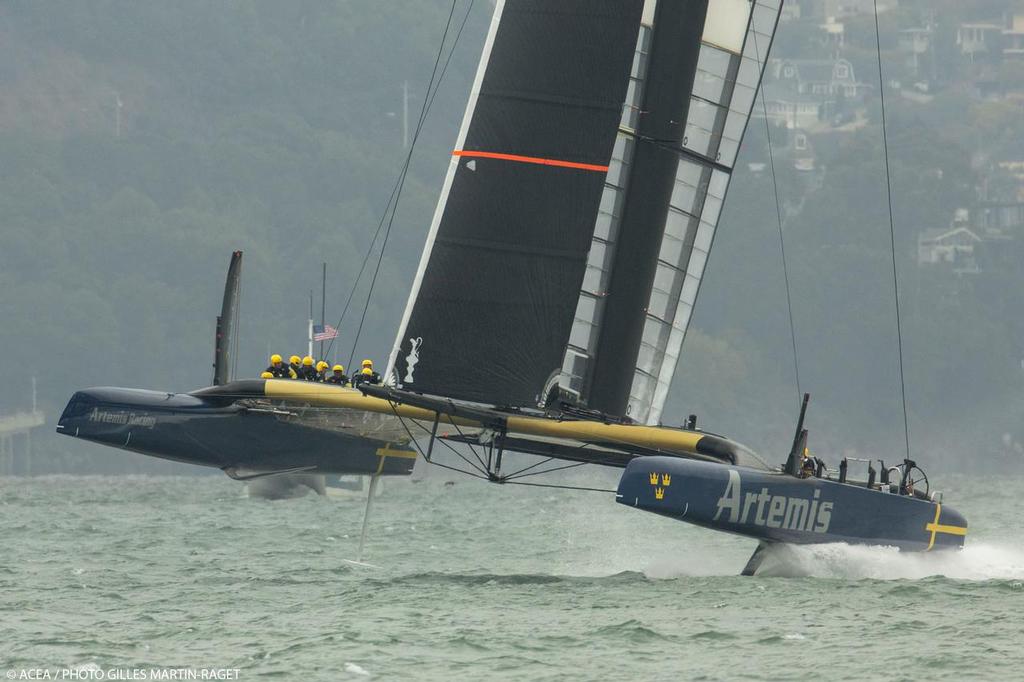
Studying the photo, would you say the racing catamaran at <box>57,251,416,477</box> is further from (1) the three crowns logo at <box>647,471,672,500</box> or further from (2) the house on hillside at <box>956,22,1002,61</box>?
(2) the house on hillside at <box>956,22,1002,61</box>

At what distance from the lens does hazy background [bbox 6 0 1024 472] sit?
90.2 metres

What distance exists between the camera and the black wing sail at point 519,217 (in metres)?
14.6

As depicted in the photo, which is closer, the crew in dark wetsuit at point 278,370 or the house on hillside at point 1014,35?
the crew in dark wetsuit at point 278,370

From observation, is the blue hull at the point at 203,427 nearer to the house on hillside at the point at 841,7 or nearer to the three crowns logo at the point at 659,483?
the three crowns logo at the point at 659,483

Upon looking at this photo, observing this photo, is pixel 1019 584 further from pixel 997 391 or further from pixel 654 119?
pixel 997 391

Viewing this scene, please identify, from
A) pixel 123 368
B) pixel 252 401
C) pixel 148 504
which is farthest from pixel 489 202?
pixel 123 368

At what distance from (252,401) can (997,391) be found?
84208mm

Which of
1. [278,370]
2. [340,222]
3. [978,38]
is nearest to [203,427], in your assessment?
[278,370]

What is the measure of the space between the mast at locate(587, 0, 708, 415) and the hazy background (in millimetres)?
66530

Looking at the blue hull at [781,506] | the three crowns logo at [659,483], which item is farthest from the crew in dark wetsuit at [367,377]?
the three crowns logo at [659,483]

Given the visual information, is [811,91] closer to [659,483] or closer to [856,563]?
[856,563]

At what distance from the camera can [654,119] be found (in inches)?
631

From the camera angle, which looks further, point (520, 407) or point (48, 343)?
point (48, 343)

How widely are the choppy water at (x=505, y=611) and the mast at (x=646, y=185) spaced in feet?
6.15
